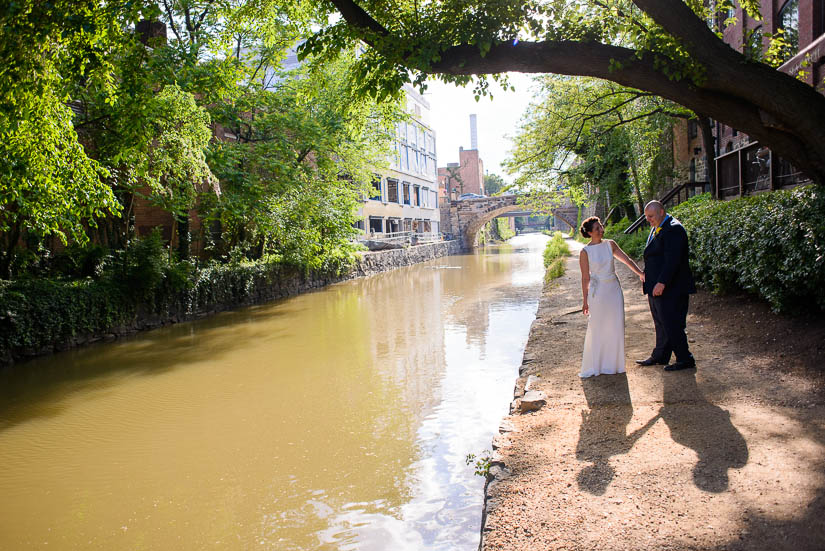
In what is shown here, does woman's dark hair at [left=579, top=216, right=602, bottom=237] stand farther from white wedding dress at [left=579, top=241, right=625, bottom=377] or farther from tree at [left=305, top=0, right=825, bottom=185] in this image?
tree at [left=305, top=0, right=825, bottom=185]

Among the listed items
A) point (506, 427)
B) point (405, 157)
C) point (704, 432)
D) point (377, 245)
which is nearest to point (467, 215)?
point (405, 157)

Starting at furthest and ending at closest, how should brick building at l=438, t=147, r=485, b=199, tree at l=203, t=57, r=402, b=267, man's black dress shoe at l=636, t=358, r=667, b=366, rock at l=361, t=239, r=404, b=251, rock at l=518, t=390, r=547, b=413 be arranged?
1. brick building at l=438, t=147, r=485, b=199
2. rock at l=361, t=239, r=404, b=251
3. tree at l=203, t=57, r=402, b=267
4. man's black dress shoe at l=636, t=358, r=667, b=366
5. rock at l=518, t=390, r=547, b=413

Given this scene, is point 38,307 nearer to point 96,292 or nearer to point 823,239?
point 96,292

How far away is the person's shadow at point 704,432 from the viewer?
3.56 m

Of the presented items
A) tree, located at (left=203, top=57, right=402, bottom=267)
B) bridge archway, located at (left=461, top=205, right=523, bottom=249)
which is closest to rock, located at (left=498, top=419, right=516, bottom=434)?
tree, located at (left=203, top=57, right=402, bottom=267)

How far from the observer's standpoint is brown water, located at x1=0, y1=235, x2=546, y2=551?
4414 mm

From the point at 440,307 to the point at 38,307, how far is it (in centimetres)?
959

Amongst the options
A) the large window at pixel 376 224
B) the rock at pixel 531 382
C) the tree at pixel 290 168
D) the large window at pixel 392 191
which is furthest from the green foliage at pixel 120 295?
the large window at pixel 392 191

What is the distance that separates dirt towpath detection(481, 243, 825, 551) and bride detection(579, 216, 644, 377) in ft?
0.61

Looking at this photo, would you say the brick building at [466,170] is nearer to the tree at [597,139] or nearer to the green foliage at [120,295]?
the tree at [597,139]

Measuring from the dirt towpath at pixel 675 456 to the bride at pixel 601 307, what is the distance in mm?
187

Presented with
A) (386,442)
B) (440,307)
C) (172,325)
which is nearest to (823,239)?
(386,442)

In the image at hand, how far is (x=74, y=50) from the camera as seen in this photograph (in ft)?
21.0

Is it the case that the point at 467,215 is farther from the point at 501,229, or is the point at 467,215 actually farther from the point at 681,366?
the point at 681,366
